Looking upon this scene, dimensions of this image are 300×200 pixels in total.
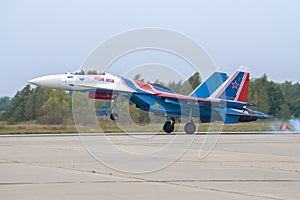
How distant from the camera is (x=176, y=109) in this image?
41.3m

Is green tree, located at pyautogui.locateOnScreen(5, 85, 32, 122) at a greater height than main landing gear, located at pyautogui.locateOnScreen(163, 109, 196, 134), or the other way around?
green tree, located at pyautogui.locateOnScreen(5, 85, 32, 122)

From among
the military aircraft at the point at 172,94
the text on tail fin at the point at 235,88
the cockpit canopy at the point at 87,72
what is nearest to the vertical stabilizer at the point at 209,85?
the military aircraft at the point at 172,94

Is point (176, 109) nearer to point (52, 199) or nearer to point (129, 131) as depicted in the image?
point (129, 131)

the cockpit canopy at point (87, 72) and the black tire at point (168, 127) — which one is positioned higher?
the cockpit canopy at point (87, 72)

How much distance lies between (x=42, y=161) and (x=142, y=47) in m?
7.60

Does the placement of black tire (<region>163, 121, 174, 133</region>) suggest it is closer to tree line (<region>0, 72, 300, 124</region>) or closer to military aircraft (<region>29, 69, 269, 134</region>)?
military aircraft (<region>29, 69, 269, 134</region>)

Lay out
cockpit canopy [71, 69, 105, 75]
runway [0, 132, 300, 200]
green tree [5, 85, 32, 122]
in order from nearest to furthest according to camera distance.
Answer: runway [0, 132, 300, 200] → cockpit canopy [71, 69, 105, 75] → green tree [5, 85, 32, 122]

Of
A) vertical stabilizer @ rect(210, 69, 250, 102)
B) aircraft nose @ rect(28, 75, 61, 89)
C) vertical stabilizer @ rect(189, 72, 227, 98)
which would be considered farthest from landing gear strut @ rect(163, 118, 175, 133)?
aircraft nose @ rect(28, 75, 61, 89)

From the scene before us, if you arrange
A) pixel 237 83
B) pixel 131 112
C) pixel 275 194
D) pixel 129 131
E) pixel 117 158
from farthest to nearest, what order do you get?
pixel 237 83 < pixel 131 112 < pixel 129 131 < pixel 117 158 < pixel 275 194

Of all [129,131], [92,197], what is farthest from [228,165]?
[129,131]

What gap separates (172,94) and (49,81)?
8.10 meters

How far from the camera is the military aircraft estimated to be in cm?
3917

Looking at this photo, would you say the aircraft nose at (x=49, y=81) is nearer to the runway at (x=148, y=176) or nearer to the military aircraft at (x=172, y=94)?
the military aircraft at (x=172, y=94)

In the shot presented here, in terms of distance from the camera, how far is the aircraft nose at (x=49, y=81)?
4091 cm
